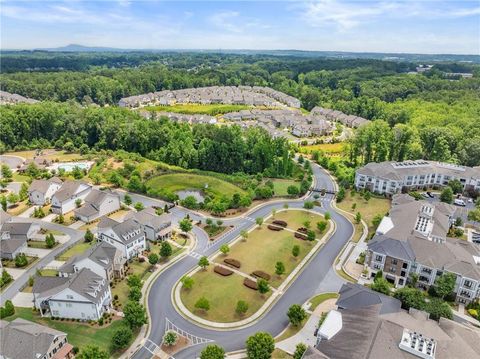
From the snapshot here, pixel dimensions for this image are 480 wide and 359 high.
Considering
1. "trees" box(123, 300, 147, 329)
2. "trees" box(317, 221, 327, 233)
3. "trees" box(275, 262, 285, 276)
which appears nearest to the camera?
"trees" box(123, 300, 147, 329)

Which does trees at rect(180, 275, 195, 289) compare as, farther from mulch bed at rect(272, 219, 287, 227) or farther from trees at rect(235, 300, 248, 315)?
mulch bed at rect(272, 219, 287, 227)

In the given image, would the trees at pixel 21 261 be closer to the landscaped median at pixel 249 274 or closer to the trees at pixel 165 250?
the trees at pixel 165 250

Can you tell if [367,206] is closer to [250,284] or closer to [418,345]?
[250,284]

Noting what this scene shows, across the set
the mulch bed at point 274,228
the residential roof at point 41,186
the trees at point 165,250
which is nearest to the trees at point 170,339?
the trees at point 165,250

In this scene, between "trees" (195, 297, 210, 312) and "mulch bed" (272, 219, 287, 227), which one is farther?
"mulch bed" (272, 219, 287, 227)

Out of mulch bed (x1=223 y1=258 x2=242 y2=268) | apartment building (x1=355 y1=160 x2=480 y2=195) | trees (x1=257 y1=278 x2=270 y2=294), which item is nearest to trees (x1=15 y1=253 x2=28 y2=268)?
mulch bed (x1=223 y1=258 x2=242 y2=268)

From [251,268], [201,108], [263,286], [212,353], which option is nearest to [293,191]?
[251,268]
